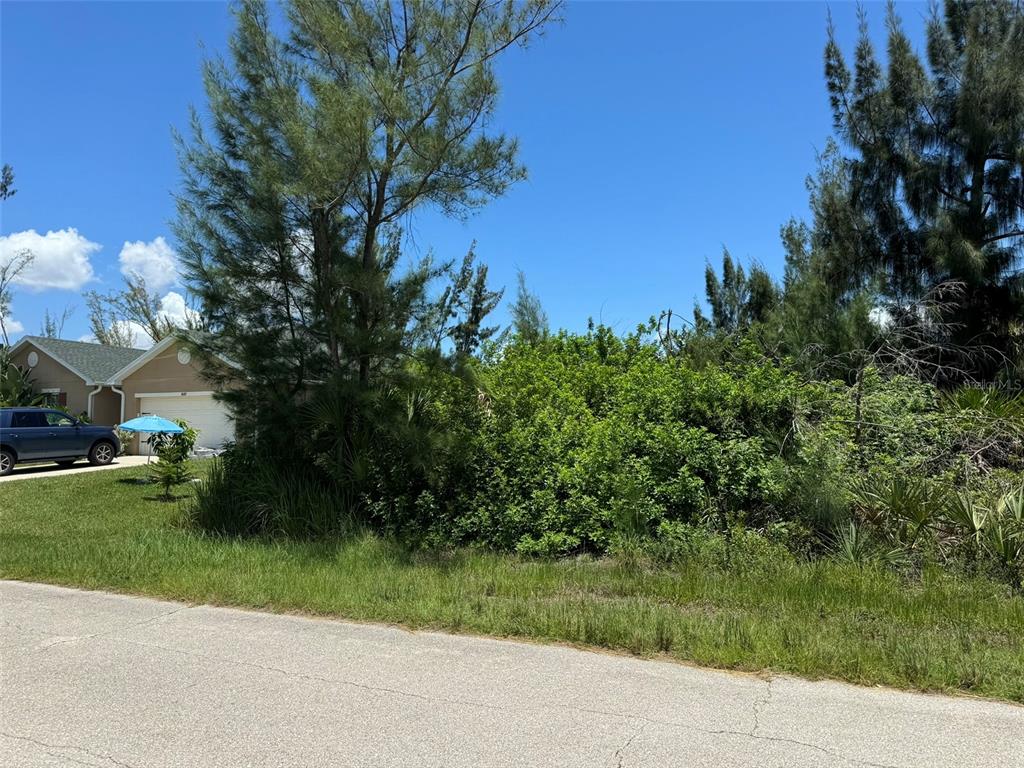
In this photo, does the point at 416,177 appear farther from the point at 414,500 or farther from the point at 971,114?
the point at 971,114

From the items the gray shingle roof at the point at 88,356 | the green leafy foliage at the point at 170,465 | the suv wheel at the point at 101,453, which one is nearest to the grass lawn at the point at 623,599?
the green leafy foliage at the point at 170,465

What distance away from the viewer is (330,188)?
973 centimetres

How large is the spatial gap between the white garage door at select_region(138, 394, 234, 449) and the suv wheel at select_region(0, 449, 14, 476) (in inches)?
256

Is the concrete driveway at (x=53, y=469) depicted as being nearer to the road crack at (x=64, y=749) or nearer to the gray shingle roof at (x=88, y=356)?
the gray shingle roof at (x=88, y=356)

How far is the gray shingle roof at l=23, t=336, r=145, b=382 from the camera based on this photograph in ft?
97.1

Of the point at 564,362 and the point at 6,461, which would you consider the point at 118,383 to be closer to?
the point at 6,461

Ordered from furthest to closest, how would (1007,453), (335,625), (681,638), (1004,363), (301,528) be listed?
(1004,363) → (301,528) → (1007,453) → (335,625) → (681,638)

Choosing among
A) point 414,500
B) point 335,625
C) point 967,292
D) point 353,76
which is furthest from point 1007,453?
point 353,76

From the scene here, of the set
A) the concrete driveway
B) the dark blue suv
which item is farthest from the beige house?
the dark blue suv

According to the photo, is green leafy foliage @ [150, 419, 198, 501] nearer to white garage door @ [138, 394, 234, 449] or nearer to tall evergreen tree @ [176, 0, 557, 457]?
tall evergreen tree @ [176, 0, 557, 457]

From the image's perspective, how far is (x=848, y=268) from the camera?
1366 cm

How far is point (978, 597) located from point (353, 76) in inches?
395

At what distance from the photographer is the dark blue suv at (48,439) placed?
19.5 meters

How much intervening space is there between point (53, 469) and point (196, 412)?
5.96 m
